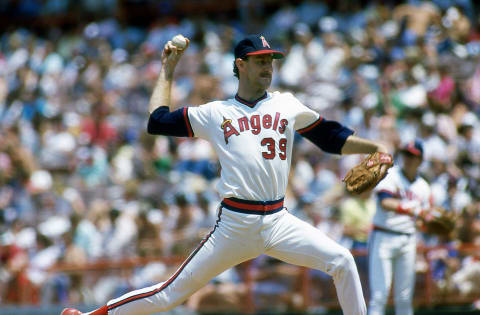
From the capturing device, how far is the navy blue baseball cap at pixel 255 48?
4973 millimetres

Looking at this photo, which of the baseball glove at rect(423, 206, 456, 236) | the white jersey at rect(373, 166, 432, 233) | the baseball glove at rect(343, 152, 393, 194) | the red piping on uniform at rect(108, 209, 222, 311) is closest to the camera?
the baseball glove at rect(343, 152, 393, 194)

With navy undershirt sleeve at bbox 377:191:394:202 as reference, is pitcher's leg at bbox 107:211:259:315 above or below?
below

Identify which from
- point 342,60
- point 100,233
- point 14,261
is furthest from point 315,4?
point 14,261

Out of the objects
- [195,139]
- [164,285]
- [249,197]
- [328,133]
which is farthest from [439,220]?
[195,139]

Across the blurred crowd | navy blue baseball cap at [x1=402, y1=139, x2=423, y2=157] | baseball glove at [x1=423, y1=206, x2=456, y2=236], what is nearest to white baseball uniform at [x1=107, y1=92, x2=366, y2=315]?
baseball glove at [x1=423, y1=206, x2=456, y2=236]

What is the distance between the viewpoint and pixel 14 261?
11.3 m

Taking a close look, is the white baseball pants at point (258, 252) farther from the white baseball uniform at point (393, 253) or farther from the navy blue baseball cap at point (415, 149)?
the navy blue baseball cap at point (415, 149)

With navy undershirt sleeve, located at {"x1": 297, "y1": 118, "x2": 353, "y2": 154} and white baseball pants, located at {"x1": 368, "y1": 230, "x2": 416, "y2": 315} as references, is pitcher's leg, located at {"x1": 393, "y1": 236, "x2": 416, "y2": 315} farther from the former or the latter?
navy undershirt sleeve, located at {"x1": 297, "y1": 118, "x2": 353, "y2": 154}

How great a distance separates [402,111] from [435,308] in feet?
12.6

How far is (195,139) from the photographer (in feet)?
42.4

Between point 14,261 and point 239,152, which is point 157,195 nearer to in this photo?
point 14,261

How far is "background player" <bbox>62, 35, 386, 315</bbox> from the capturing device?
194 inches

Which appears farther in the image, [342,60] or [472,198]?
[342,60]

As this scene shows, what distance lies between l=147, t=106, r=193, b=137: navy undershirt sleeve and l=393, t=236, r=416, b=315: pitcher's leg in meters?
2.85
